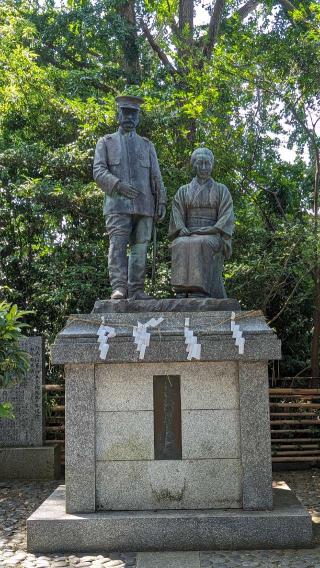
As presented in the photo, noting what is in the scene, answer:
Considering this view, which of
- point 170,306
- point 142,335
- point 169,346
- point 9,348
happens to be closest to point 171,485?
point 169,346

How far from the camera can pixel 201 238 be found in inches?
238

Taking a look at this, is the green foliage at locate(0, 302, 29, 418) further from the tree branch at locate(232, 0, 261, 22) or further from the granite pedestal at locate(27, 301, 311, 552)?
the tree branch at locate(232, 0, 261, 22)

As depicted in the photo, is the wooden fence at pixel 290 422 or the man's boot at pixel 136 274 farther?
the wooden fence at pixel 290 422

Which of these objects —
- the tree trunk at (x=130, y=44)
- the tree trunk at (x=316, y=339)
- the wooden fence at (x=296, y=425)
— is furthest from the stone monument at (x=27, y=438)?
the tree trunk at (x=130, y=44)

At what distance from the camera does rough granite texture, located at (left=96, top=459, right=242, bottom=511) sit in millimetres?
5160

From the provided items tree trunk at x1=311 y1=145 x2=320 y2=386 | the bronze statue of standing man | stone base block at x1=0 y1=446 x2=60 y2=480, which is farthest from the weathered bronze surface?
tree trunk at x1=311 y1=145 x2=320 y2=386

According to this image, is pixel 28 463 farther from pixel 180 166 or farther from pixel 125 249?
pixel 180 166

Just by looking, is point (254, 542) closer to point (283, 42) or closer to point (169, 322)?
point (169, 322)

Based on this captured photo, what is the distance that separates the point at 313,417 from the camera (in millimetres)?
9430

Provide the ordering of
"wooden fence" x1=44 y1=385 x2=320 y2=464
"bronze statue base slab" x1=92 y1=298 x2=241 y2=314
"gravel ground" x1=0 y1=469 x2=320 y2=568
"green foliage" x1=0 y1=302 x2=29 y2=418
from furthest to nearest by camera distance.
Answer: "wooden fence" x1=44 y1=385 x2=320 y2=464 → "bronze statue base slab" x1=92 y1=298 x2=241 y2=314 → "green foliage" x1=0 y1=302 x2=29 y2=418 → "gravel ground" x1=0 y1=469 x2=320 y2=568

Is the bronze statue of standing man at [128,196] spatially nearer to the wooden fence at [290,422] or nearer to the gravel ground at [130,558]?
the gravel ground at [130,558]

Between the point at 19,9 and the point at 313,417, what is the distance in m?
10.5

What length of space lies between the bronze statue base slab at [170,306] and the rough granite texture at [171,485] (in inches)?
54.0

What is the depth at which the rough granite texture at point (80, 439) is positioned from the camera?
511 centimetres
